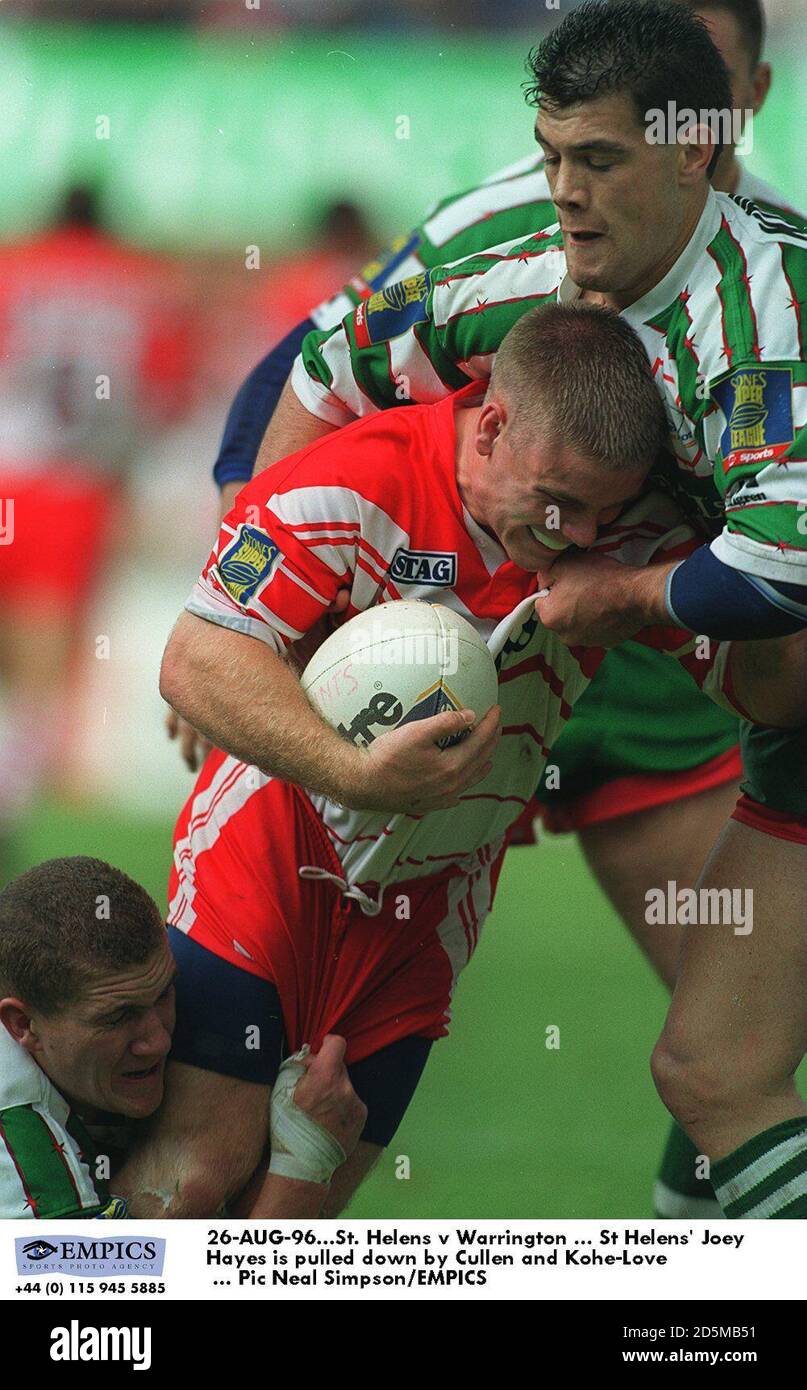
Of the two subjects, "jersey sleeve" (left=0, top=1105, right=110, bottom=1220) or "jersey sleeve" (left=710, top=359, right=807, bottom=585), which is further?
"jersey sleeve" (left=0, top=1105, right=110, bottom=1220)

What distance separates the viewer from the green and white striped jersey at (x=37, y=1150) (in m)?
2.43

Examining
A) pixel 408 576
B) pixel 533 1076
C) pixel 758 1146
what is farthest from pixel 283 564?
pixel 533 1076

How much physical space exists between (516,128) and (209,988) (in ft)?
7.80

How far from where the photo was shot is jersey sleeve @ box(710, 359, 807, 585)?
2.11 m

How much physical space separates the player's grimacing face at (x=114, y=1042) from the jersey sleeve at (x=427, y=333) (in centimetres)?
102

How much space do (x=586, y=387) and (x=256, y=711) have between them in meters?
0.67

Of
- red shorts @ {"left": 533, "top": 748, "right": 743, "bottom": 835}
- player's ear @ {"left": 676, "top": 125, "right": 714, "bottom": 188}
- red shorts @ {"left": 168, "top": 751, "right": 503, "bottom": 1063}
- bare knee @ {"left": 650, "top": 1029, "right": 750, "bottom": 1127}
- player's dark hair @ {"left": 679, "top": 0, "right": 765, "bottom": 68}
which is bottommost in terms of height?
bare knee @ {"left": 650, "top": 1029, "right": 750, "bottom": 1127}

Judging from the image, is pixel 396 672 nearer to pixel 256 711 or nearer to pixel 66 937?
pixel 256 711

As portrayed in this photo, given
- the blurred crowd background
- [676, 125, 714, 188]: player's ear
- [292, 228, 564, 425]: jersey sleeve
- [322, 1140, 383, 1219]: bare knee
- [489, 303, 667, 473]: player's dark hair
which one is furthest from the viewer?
the blurred crowd background

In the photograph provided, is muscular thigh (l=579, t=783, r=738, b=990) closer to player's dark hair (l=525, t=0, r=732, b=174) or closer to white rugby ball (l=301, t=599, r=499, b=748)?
white rugby ball (l=301, t=599, r=499, b=748)

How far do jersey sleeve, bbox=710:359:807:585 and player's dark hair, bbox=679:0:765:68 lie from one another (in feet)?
3.73

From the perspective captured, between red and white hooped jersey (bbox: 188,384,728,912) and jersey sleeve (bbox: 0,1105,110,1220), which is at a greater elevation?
red and white hooped jersey (bbox: 188,384,728,912)
